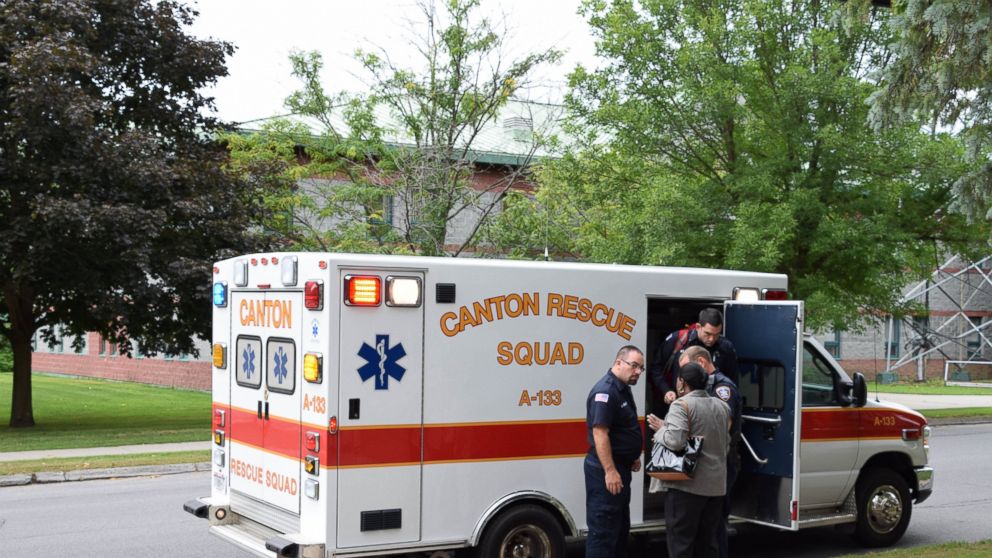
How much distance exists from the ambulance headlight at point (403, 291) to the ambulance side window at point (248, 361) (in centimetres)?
131

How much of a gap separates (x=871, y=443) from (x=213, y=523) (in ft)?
18.6

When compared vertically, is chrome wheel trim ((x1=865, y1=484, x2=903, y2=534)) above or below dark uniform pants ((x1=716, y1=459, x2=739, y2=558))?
below

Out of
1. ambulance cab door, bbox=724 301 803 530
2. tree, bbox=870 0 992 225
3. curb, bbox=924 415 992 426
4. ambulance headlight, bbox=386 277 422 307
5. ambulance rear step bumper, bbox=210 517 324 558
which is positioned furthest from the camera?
curb, bbox=924 415 992 426

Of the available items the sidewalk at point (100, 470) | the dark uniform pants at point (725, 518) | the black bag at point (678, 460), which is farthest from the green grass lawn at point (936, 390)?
the black bag at point (678, 460)

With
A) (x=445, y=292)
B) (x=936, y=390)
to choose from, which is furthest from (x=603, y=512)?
(x=936, y=390)

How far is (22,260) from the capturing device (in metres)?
18.8

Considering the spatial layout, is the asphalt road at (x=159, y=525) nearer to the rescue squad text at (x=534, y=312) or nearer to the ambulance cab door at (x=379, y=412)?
the rescue squad text at (x=534, y=312)

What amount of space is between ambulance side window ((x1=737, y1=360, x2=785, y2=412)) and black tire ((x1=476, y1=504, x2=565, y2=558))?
77.4 inches

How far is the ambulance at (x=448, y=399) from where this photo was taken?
7062 millimetres

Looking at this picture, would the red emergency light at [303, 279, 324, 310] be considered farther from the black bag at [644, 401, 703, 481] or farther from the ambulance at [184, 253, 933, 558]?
the black bag at [644, 401, 703, 481]

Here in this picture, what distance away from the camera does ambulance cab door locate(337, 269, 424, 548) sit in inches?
276

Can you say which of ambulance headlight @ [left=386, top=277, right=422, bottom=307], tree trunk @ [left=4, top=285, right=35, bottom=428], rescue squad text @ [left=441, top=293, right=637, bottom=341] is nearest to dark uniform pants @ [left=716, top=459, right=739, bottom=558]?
rescue squad text @ [left=441, top=293, right=637, bottom=341]

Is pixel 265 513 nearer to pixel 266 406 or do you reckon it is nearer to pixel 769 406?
pixel 266 406

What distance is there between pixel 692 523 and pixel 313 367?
274 centimetres
